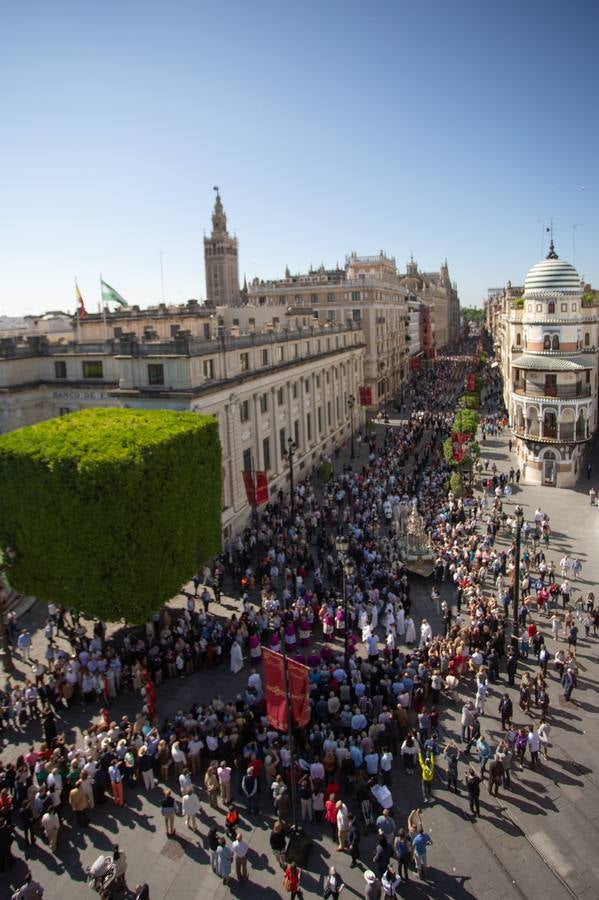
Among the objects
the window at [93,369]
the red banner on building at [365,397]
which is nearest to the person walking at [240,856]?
the window at [93,369]

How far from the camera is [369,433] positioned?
6216cm

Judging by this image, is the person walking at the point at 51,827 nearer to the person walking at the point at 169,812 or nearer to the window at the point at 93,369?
the person walking at the point at 169,812

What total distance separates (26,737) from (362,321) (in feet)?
207

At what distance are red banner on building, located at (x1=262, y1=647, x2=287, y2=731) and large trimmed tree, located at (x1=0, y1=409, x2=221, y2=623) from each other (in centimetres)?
873

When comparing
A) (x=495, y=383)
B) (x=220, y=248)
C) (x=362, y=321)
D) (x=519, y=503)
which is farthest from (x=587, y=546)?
(x=220, y=248)

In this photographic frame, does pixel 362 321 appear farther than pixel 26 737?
Yes

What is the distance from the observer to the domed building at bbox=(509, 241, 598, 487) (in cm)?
4400

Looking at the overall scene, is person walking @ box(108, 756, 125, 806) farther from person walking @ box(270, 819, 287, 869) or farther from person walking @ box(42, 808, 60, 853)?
person walking @ box(270, 819, 287, 869)

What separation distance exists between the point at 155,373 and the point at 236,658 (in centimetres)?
1630

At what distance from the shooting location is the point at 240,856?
13.8 m

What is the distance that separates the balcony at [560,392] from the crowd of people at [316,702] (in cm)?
1416

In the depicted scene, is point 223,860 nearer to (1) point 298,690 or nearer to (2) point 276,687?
(2) point 276,687

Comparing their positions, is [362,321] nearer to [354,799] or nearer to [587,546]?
[587,546]

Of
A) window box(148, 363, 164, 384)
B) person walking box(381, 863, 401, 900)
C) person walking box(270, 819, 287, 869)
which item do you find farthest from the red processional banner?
person walking box(381, 863, 401, 900)
